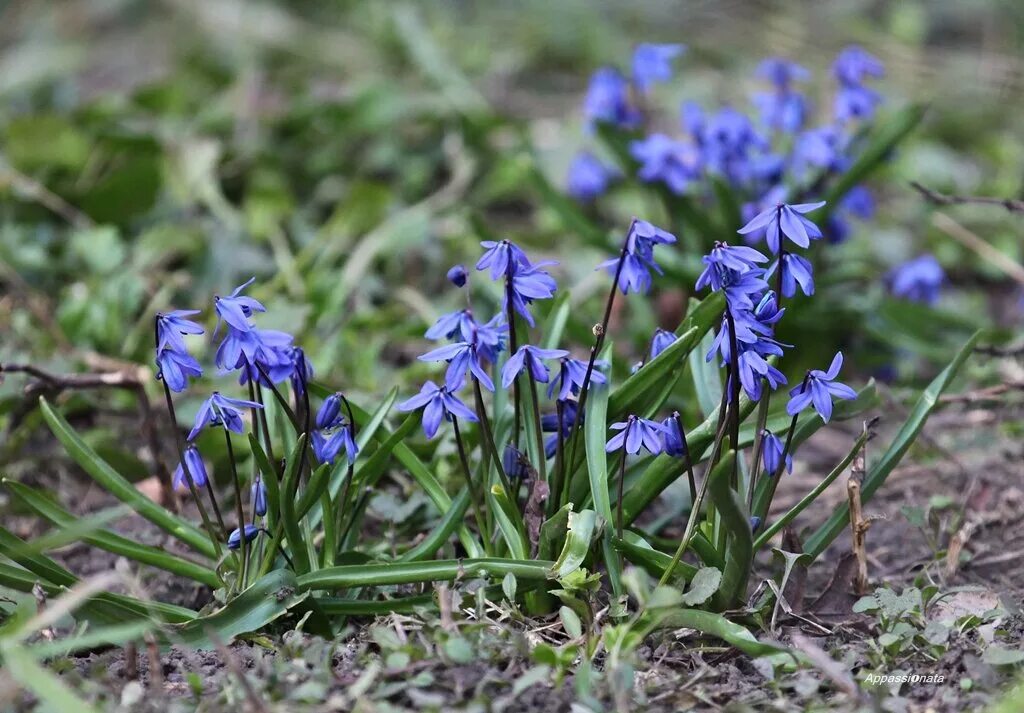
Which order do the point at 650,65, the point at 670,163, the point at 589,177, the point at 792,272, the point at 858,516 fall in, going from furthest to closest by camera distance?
the point at 589,177, the point at 650,65, the point at 670,163, the point at 858,516, the point at 792,272

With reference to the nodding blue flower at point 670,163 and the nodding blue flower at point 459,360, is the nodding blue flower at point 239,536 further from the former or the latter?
the nodding blue flower at point 670,163

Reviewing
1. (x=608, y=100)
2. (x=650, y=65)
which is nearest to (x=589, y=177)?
(x=608, y=100)

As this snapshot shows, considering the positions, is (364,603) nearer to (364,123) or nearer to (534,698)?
(534,698)

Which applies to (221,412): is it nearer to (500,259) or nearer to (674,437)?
(500,259)

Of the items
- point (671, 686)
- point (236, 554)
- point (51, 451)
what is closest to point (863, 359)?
point (671, 686)

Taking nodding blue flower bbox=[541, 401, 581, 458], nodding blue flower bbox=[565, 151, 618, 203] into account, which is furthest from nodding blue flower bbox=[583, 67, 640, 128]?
nodding blue flower bbox=[541, 401, 581, 458]

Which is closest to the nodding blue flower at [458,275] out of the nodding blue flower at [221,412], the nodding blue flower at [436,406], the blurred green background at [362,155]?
the nodding blue flower at [436,406]

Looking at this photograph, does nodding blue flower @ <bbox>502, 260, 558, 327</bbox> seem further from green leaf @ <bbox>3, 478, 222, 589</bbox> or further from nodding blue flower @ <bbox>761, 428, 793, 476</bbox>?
green leaf @ <bbox>3, 478, 222, 589</bbox>
